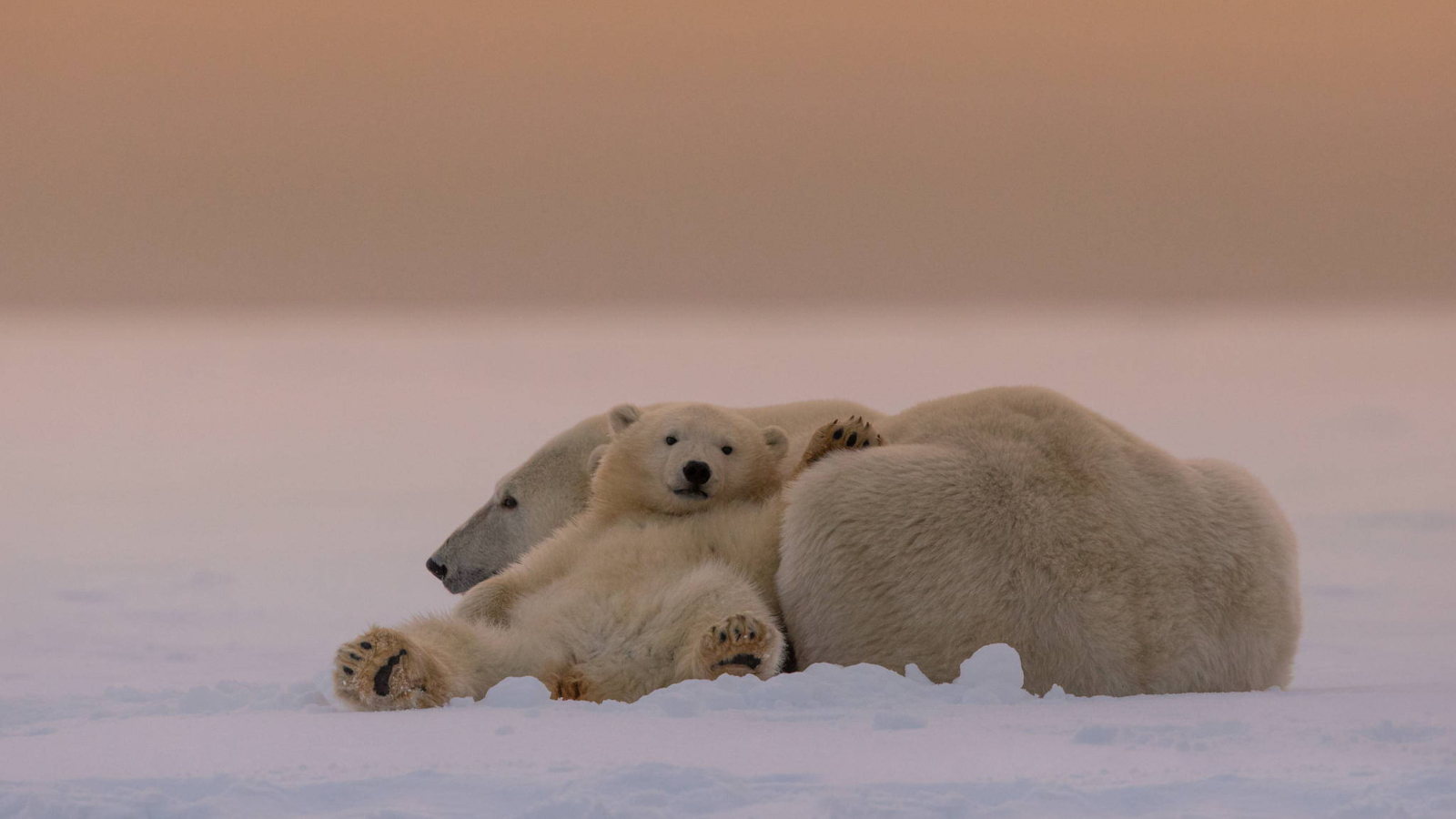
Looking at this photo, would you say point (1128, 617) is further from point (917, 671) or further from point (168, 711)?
point (168, 711)

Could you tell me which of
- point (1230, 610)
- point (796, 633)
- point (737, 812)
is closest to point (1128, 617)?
point (1230, 610)

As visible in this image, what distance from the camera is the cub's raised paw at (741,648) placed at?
3554 mm

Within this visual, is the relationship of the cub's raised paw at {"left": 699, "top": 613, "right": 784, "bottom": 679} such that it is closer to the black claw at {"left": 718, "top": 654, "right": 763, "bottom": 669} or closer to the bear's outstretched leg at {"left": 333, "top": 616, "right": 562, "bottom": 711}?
the black claw at {"left": 718, "top": 654, "right": 763, "bottom": 669}

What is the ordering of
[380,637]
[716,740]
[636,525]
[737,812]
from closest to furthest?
[737,812] → [716,740] → [380,637] → [636,525]

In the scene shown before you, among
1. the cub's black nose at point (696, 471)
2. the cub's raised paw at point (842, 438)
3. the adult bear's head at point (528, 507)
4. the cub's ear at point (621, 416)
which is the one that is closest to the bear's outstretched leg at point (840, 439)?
the cub's raised paw at point (842, 438)

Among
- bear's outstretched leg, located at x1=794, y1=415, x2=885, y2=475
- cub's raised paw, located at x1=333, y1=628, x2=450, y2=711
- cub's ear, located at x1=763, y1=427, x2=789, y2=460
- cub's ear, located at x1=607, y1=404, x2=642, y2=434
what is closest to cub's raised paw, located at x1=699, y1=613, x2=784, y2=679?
cub's raised paw, located at x1=333, y1=628, x2=450, y2=711

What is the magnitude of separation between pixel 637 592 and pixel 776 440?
83 centimetres

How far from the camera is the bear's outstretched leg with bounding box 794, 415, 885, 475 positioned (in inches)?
166

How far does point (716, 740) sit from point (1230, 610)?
1785 mm

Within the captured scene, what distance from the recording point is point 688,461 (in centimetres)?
440

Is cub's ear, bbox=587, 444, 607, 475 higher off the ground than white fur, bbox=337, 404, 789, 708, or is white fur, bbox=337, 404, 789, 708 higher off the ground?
cub's ear, bbox=587, 444, 607, 475

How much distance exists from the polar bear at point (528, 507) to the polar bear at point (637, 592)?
764 mm

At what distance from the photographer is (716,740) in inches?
117

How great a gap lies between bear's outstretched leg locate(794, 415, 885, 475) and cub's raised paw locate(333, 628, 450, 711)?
4.05ft
